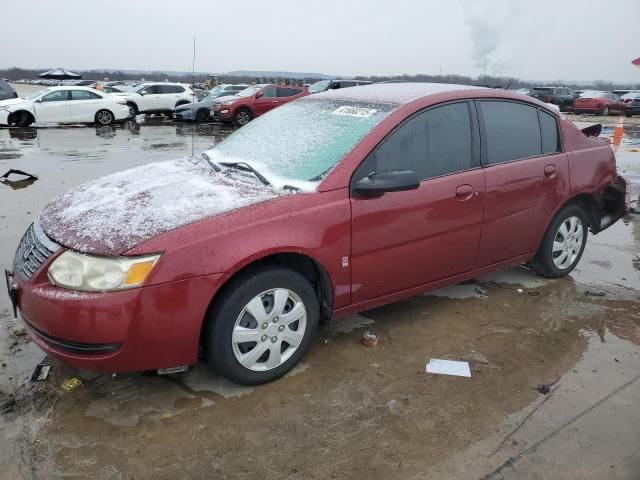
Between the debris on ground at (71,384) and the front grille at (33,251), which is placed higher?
the front grille at (33,251)

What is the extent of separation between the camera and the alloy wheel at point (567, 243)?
15.2 feet

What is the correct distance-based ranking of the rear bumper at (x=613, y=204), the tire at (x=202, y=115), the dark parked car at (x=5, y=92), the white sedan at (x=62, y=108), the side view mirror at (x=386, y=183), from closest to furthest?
the side view mirror at (x=386, y=183)
the rear bumper at (x=613, y=204)
the white sedan at (x=62, y=108)
the dark parked car at (x=5, y=92)
the tire at (x=202, y=115)

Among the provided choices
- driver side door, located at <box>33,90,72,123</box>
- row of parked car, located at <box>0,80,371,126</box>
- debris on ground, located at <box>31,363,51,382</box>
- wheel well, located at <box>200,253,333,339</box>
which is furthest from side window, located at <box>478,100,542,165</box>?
driver side door, located at <box>33,90,72,123</box>

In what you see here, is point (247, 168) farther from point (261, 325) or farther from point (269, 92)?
point (269, 92)

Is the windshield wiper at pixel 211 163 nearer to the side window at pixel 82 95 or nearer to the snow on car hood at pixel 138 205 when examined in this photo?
the snow on car hood at pixel 138 205

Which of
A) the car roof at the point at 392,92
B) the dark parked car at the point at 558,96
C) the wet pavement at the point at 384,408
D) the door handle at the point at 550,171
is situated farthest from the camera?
the dark parked car at the point at 558,96

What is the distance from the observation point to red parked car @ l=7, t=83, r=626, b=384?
2.68m

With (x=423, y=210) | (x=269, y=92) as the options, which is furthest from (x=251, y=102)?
(x=423, y=210)

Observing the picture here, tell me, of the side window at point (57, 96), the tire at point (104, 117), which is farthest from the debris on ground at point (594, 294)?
the side window at point (57, 96)

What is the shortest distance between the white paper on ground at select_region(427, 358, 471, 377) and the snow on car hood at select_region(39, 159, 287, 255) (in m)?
1.40

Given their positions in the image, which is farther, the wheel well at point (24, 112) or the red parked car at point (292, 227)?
the wheel well at point (24, 112)

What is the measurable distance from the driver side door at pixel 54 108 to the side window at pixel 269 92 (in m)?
6.68

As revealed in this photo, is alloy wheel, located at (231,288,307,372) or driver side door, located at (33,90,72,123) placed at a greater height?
driver side door, located at (33,90,72,123)

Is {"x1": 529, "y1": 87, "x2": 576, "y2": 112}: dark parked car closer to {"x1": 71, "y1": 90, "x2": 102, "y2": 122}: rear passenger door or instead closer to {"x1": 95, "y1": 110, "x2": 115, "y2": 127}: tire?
{"x1": 95, "y1": 110, "x2": 115, "y2": 127}: tire
